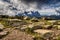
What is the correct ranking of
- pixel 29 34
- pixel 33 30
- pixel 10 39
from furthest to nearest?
pixel 33 30 < pixel 29 34 < pixel 10 39

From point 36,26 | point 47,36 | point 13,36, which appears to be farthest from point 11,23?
point 47,36

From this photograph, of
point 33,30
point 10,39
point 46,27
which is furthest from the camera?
point 46,27

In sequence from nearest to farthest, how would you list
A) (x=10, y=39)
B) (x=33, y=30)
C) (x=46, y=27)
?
A: (x=10, y=39) → (x=33, y=30) → (x=46, y=27)

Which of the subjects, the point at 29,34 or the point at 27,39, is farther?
the point at 29,34

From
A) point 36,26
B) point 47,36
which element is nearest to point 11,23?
point 36,26

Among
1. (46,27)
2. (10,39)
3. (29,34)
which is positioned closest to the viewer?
(10,39)

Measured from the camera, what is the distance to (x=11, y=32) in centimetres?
1546

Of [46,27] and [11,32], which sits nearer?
[11,32]

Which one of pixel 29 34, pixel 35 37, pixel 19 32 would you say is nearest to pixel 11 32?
pixel 19 32

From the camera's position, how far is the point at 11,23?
18.5 meters

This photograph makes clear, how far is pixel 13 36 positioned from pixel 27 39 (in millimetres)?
1385

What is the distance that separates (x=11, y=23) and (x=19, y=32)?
10.7 ft

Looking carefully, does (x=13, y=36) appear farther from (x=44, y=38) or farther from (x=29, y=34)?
(x=44, y=38)

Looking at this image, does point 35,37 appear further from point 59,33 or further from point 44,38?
point 59,33
